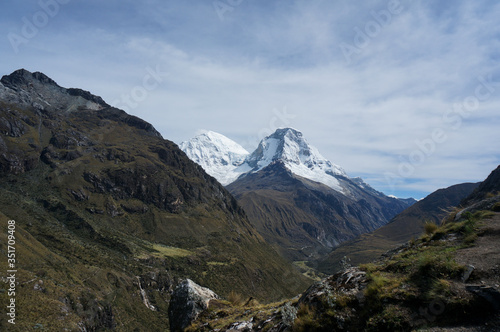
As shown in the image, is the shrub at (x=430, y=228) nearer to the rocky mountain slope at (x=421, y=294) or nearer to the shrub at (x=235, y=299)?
the rocky mountain slope at (x=421, y=294)

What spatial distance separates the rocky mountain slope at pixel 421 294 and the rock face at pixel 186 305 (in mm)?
3377

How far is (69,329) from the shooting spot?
66.2m

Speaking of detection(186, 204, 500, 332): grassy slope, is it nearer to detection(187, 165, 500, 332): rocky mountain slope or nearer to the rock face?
detection(187, 165, 500, 332): rocky mountain slope

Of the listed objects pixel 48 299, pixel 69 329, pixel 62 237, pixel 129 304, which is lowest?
pixel 129 304

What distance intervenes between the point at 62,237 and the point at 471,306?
192 meters

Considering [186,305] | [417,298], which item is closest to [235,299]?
[186,305]

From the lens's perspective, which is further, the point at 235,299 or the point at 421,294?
the point at 235,299

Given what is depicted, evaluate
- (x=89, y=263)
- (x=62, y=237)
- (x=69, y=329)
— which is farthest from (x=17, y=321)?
(x=62, y=237)

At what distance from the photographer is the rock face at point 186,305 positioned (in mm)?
16156

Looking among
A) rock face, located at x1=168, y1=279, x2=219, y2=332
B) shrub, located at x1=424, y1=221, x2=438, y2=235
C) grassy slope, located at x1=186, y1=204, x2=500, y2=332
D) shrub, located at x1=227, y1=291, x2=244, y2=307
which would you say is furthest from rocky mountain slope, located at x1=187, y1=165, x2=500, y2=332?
shrub, located at x1=227, y1=291, x2=244, y2=307

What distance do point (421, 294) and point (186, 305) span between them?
526 inches

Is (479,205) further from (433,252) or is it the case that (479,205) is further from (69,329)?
(69,329)

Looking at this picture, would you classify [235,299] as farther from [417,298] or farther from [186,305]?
[417,298]

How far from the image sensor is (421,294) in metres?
8.41
